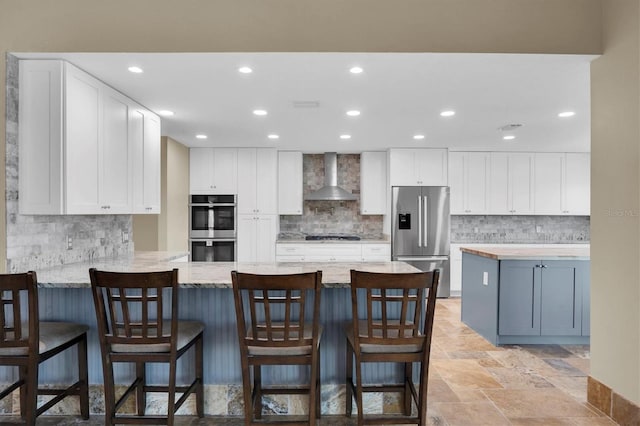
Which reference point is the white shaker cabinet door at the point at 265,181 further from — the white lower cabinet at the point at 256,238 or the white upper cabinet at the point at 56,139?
the white upper cabinet at the point at 56,139

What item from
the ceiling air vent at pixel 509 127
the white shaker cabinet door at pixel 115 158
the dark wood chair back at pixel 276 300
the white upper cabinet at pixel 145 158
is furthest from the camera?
the ceiling air vent at pixel 509 127

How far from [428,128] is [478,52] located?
220 centimetres

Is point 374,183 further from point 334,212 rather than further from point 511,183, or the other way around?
point 511,183

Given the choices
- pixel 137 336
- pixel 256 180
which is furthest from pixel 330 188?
pixel 137 336

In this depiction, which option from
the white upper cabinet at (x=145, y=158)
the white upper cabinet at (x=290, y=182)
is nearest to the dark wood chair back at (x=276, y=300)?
the white upper cabinet at (x=145, y=158)

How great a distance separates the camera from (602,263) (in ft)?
8.41

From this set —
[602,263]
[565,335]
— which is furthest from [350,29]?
[565,335]

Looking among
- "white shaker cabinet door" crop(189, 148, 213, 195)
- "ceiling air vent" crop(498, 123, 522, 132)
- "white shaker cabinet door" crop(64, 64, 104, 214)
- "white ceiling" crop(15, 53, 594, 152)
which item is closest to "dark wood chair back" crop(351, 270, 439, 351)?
"white ceiling" crop(15, 53, 594, 152)

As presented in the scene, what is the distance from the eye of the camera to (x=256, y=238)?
592 centimetres

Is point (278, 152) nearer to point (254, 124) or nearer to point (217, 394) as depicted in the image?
point (254, 124)

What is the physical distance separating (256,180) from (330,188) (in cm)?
118

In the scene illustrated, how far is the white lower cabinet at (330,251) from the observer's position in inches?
233

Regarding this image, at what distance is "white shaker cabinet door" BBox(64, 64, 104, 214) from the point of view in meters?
2.63

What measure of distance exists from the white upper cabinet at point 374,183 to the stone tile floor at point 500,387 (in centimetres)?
249
